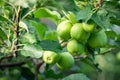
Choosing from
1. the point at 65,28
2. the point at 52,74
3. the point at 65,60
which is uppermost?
the point at 65,28

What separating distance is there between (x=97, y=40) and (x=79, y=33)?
63 mm

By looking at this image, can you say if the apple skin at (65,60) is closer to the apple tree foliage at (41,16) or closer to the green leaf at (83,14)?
the apple tree foliage at (41,16)

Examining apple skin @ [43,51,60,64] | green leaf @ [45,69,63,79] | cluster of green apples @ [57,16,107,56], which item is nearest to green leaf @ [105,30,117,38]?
cluster of green apples @ [57,16,107,56]

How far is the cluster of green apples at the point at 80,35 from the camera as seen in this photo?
1168 mm

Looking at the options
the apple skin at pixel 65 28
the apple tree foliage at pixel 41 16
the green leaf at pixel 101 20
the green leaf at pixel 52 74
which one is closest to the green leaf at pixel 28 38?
the apple tree foliage at pixel 41 16

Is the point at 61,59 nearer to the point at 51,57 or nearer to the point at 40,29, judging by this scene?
the point at 51,57

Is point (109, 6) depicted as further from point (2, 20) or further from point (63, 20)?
point (2, 20)

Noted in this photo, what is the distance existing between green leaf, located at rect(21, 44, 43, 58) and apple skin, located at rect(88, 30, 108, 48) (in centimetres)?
16

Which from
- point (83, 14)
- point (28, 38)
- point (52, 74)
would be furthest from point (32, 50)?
point (52, 74)

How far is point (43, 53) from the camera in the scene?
1.23m

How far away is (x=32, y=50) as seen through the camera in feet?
4.02

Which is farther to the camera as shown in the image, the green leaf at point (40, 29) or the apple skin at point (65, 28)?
the green leaf at point (40, 29)

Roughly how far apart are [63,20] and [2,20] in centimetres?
20

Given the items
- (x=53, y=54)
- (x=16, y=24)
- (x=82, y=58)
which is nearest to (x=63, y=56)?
(x=53, y=54)
